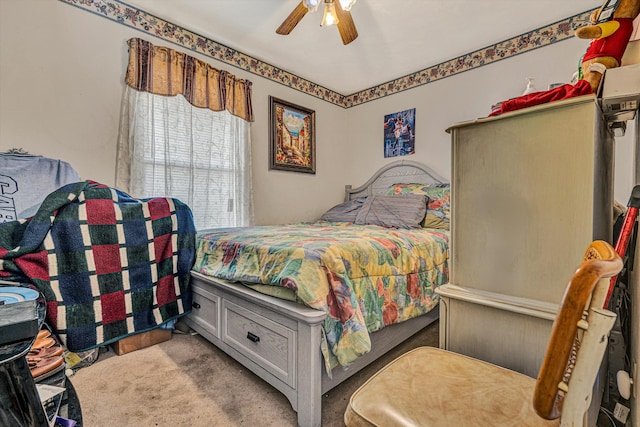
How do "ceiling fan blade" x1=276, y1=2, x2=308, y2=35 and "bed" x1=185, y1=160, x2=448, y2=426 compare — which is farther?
"ceiling fan blade" x1=276, y1=2, x2=308, y2=35

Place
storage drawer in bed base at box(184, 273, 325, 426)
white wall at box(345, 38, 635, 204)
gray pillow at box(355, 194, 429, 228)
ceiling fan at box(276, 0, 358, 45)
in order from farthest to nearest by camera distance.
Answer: gray pillow at box(355, 194, 429, 228) < white wall at box(345, 38, 635, 204) < ceiling fan at box(276, 0, 358, 45) < storage drawer in bed base at box(184, 273, 325, 426)

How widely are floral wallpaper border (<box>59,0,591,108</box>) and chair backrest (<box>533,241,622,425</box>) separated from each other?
3099 mm

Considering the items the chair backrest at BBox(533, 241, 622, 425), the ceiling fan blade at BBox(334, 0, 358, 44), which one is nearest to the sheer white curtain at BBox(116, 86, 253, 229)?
the ceiling fan blade at BBox(334, 0, 358, 44)

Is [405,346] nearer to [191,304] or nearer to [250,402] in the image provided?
[250,402]

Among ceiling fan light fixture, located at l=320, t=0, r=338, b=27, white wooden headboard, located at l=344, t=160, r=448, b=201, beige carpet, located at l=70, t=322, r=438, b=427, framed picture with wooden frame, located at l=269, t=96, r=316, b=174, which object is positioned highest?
ceiling fan light fixture, located at l=320, t=0, r=338, b=27

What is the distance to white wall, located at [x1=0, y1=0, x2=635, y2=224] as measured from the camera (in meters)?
1.91

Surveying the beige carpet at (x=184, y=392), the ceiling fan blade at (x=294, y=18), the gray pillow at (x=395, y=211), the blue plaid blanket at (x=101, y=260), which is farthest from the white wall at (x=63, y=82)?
the gray pillow at (x=395, y=211)

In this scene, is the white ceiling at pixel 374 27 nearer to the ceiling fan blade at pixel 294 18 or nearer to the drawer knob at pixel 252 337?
the ceiling fan blade at pixel 294 18

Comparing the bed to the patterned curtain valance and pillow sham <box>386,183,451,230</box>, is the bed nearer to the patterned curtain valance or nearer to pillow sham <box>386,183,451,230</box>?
pillow sham <box>386,183,451,230</box>

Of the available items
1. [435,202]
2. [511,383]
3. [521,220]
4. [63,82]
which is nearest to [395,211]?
[435,202]

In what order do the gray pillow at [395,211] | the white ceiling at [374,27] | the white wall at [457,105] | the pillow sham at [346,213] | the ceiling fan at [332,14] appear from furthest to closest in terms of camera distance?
1. the pillow sham at [346,213]
2. the gray pillow at [395,211]
3. the white wall at [457,105]
4. the white ceiling at [374,27]
5. the ceiling fan at [332,14]

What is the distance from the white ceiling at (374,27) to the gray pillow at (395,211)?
1520 millimetres

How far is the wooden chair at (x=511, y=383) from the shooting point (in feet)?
1.37

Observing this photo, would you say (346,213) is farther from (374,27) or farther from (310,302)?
(310,302)
